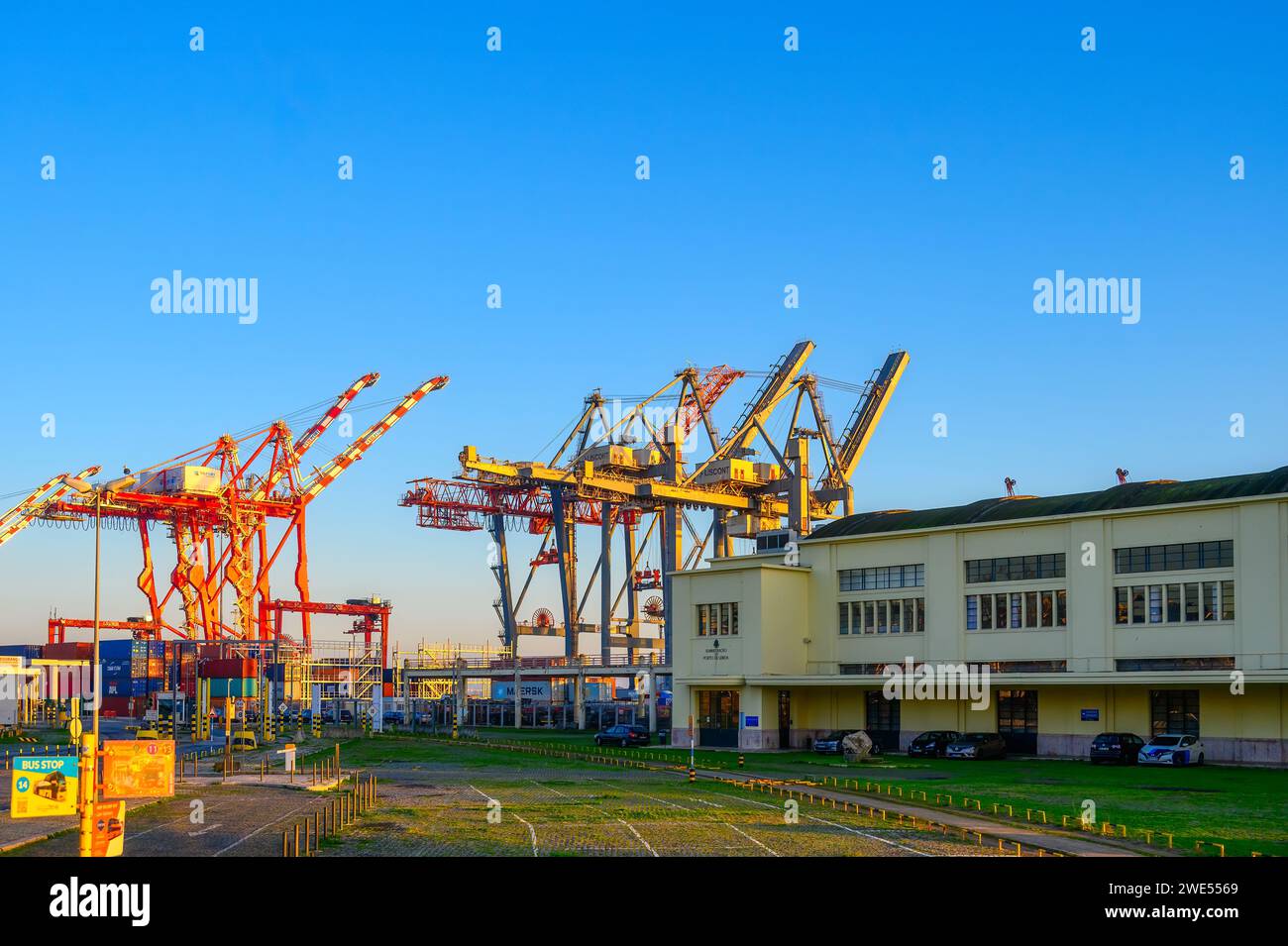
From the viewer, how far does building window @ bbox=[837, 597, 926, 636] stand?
71562 millimetres

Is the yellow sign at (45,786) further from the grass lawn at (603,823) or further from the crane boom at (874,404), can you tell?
the crane boom at (874,404)

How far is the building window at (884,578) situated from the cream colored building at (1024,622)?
91 millimetres

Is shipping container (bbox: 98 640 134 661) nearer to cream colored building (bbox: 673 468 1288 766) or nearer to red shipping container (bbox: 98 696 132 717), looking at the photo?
red shipping container (bbox: 98 696 132 717)

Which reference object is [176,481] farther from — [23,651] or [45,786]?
[45,786]

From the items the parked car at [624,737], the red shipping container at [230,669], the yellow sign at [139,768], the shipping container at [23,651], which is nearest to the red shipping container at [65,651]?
the shipping container at [23,651]

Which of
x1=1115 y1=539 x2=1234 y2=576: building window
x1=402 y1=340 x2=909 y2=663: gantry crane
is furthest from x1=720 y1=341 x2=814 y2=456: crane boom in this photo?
x1=1115 y1=539 x2=1234 y2=576: building window

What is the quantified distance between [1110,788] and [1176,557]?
19.2 meters

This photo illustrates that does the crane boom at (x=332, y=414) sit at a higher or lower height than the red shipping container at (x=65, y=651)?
higher

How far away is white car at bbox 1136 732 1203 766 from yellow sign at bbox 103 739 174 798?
42112 mm

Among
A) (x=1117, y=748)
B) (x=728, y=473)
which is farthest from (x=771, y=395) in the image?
(x=1117, y=748)

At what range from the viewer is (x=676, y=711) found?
77.6 meters

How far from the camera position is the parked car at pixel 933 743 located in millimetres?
65188
